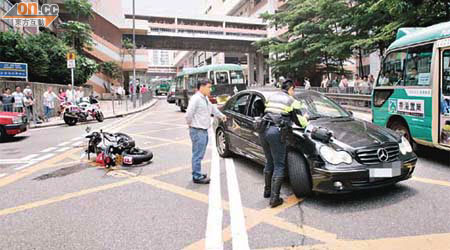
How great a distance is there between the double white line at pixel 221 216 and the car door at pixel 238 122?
59 centimetres

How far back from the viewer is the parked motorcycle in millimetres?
15658

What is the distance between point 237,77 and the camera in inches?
757

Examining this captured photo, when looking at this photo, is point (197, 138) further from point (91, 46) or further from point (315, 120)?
point (91, 46)

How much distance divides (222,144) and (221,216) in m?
3.43

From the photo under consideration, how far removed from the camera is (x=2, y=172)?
6926mm

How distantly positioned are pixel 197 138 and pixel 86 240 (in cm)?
244

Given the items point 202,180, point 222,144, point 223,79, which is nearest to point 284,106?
point 202,180

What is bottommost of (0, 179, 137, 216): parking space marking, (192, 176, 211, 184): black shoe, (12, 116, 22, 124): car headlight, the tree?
(0, 179, 137, 216): parking space marking

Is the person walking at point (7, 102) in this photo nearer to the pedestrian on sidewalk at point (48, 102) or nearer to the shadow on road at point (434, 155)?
the pedestrian on sidewalk at point (48, 102)

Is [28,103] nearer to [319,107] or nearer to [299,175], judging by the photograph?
[319,107]

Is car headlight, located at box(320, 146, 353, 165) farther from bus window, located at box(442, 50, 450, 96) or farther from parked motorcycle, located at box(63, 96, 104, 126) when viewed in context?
parked motorcycle, located at box(63, 96, 104, 126)

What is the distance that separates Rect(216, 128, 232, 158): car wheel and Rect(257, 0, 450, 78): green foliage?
8.53m

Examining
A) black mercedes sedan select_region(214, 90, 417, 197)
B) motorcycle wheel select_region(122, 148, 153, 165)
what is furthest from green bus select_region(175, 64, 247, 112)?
black mercedes sedan select_region(214, 90, 417, 197)

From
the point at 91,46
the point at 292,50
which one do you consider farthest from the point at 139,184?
the point at 91,46
